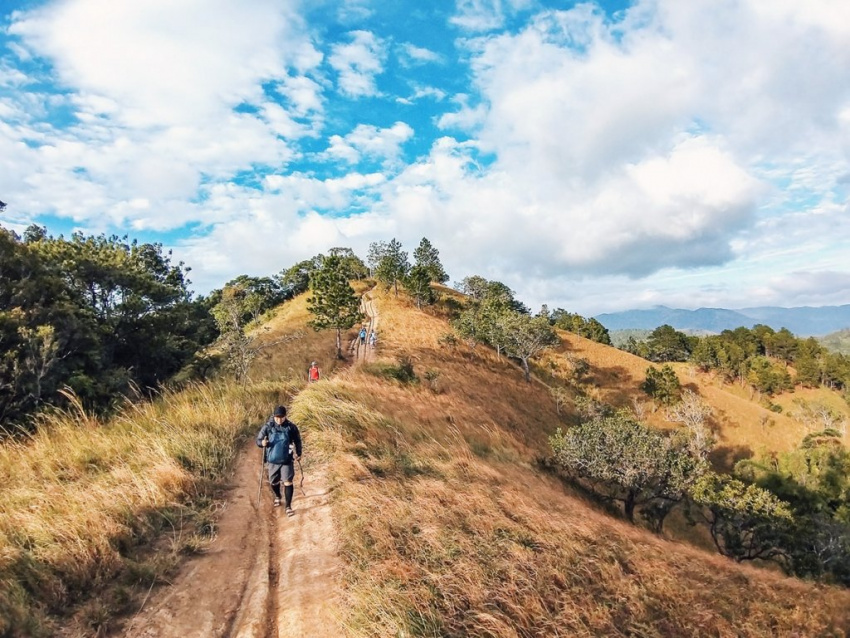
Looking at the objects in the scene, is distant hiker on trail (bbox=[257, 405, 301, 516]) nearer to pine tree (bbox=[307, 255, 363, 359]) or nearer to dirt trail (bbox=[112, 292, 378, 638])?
dirt trail (bbox=[112, 292, 378, 638])

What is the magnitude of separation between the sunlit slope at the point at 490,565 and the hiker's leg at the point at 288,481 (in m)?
0.93

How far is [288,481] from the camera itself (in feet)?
27.7

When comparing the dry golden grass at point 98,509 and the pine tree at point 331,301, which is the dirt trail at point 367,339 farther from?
the dry golden grass at point 98,509

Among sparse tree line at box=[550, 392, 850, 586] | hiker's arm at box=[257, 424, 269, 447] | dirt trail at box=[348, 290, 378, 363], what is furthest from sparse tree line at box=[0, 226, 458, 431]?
sparse tree line at box=[550, 392, 850, 586]

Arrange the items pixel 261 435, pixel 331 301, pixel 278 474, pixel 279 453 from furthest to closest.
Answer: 1. pixel 331 301
2. pixel 261 435
3. pixel 278 474
4. pixel 279 453

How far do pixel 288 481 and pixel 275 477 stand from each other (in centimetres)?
39

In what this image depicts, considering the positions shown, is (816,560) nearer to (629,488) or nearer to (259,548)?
(629,488)

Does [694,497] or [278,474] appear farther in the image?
[694,497]

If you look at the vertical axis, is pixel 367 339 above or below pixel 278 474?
above

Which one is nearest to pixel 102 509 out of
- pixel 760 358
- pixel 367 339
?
pixel 367 339

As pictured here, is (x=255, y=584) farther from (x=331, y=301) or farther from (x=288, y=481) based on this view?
(x=331, y=301)

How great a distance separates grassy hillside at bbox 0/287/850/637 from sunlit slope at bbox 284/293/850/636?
3 cm

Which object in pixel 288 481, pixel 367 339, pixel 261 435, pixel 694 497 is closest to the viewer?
pixel 288 481

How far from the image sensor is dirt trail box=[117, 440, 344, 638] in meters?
5.16
